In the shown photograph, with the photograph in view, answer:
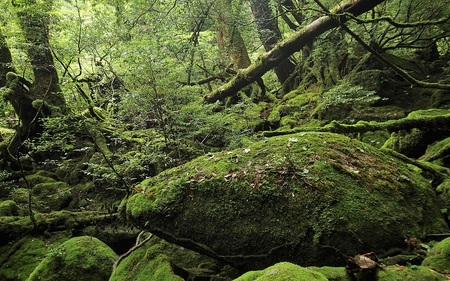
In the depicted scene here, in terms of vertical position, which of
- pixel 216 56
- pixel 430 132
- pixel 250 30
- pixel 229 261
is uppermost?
pixel 250 30

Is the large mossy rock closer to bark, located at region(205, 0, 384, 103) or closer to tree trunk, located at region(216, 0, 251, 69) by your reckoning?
bark, located at region(205, 0, 384, 103)

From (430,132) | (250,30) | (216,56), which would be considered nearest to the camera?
(430,132)

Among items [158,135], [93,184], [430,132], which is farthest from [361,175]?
[93,184]

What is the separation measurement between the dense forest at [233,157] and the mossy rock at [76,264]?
0.9 inches

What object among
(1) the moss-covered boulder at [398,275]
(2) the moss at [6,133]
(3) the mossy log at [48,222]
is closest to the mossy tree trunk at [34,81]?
(2) the moss at [6,133]

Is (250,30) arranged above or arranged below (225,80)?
above

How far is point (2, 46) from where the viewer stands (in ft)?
32.3

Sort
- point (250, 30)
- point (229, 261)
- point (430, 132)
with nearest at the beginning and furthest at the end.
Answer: point (229, 261)
point (430, 132)
point (250, 30)

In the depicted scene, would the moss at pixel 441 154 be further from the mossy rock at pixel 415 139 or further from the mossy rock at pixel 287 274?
the mossy rock at pixel 287 274

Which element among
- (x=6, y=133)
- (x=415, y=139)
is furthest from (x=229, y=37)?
(x=6, y=133)

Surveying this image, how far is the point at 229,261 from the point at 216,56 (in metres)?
10.0

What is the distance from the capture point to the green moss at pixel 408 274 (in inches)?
97.3

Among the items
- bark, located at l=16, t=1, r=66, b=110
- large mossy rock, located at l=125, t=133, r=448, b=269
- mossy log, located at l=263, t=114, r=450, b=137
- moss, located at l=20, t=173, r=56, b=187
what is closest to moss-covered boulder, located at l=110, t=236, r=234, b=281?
large mossy rock, located at l=125, t=133, r=448, b=269

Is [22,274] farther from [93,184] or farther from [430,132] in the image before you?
[430,132]
